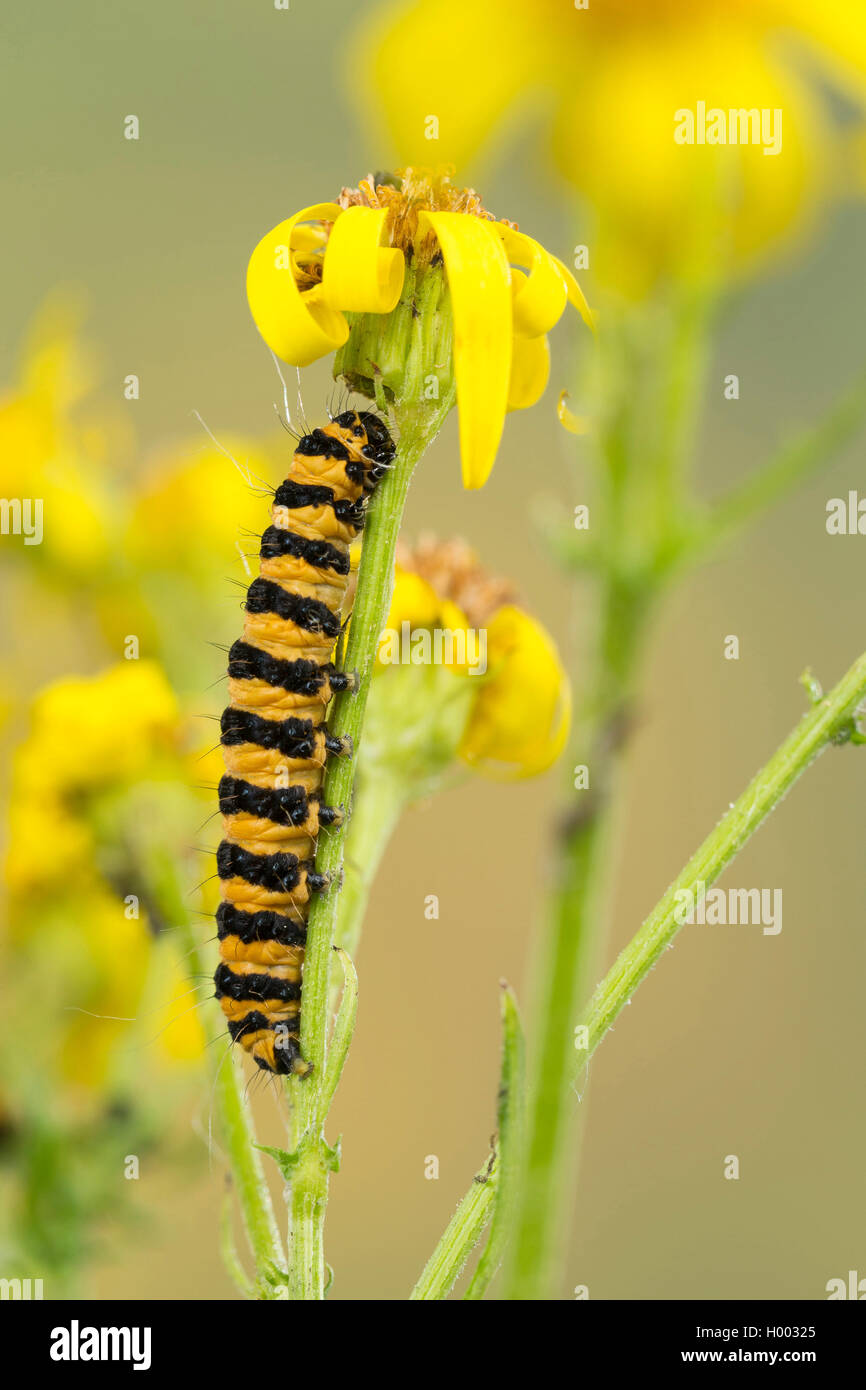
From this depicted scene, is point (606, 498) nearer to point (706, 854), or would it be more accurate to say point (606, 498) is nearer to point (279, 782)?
point (706, 854)

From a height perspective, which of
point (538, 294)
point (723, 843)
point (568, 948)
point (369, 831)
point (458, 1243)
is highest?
point (538, 294)

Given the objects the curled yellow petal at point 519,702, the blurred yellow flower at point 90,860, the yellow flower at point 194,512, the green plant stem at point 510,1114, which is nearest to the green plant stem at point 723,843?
the green plant stem at point 510,1114

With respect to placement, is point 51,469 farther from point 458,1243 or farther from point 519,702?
point 458,1243

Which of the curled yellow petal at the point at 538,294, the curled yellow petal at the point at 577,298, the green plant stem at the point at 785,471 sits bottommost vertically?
the green plant stem at the point at 785,471

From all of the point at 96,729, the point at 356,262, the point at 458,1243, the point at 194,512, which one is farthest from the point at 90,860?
the point at 356,262

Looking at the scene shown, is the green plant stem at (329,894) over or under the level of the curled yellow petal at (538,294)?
under

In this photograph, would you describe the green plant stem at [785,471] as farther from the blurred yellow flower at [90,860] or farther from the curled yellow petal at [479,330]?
the blurred yellow flower at [90,860]

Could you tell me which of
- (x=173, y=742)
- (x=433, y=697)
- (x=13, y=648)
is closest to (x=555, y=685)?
(x=433, y=697)
